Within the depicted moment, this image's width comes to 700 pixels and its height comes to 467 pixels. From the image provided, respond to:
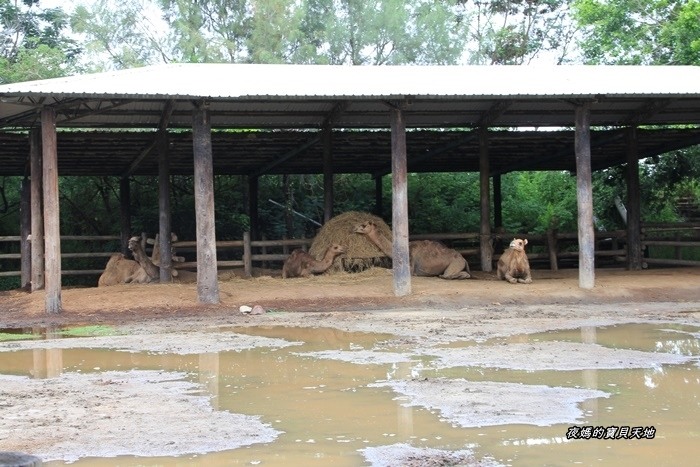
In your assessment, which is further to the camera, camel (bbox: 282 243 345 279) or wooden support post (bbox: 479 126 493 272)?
wooden support post (bbox: 479 126 493 272)

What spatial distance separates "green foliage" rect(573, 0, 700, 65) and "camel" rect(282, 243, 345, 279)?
12.0 meters

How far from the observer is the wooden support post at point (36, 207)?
54.0ft

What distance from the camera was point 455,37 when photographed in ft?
110

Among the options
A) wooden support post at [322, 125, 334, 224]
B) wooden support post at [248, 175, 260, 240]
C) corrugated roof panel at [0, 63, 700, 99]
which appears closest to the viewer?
corrugated roof panel at [0, 63, 700, 99]

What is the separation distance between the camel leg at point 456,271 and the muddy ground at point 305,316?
40 centimetres

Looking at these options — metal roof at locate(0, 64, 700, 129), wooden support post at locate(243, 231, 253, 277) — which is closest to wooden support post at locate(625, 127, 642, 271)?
metal roof at locate(0, 64, 700, 129)

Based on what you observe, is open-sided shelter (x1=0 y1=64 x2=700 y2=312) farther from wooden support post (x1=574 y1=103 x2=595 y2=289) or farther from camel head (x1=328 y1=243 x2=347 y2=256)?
camel head (x1=328 y1=243 x2=347 y2=256)

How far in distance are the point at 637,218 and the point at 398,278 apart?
276 inches

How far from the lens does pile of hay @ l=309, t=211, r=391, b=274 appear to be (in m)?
17.9

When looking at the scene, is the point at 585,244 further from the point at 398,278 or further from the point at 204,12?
the point at 204,12

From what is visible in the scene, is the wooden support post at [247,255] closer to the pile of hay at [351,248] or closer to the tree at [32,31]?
the pile of hay at [351,248]

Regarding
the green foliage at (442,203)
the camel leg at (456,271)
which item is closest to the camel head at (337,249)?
the camel leg at (456,271)

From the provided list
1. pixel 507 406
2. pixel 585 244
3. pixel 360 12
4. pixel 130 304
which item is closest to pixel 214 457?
pixel 507 406

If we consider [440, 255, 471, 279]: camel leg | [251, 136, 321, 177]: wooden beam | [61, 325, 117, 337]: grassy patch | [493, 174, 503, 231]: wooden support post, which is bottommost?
[61, 325, 117, 337]: grassy patch
